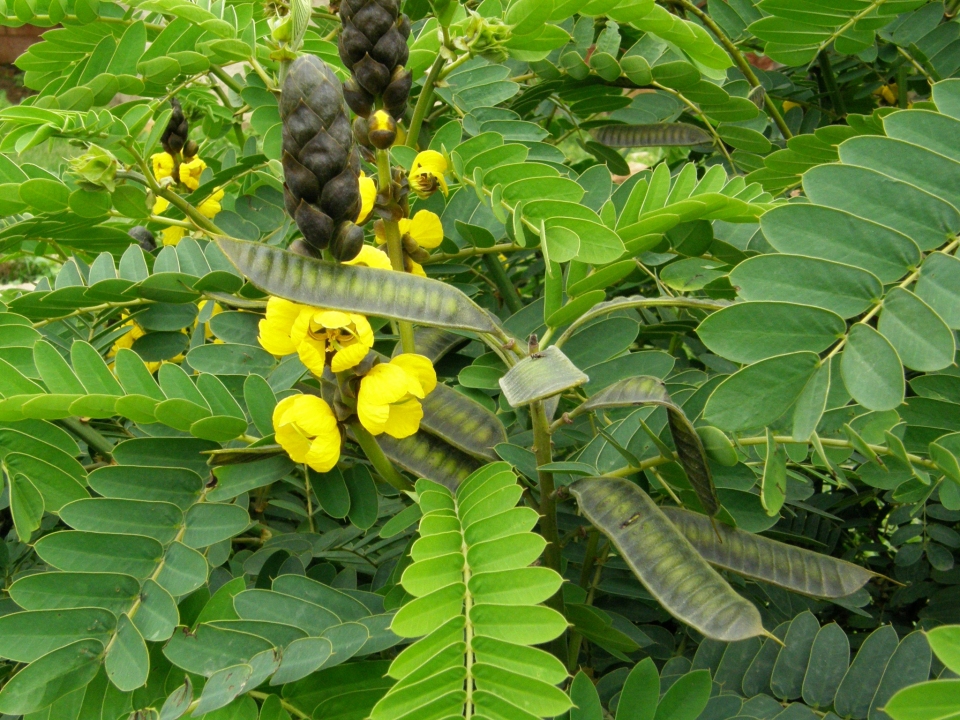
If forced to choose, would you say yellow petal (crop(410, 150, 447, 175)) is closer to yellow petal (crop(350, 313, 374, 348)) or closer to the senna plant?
the senna plant

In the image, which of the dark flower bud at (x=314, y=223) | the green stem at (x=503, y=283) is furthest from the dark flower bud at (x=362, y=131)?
the green stem at (x=503, y=283)

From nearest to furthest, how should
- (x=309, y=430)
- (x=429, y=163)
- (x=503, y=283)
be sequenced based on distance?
(x=309, y=430)
(x=429, y=163)
(x=503, y=283)

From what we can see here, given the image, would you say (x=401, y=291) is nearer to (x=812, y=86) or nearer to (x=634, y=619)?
(x=634, y=619)

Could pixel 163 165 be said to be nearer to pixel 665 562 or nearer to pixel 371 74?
pixel 371 74

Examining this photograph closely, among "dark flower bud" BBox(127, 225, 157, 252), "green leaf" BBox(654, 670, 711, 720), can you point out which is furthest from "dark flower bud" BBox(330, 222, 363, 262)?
"dark flower bud" BBox(127, 225, 157, 252)

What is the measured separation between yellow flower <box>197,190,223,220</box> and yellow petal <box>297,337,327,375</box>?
0.84m

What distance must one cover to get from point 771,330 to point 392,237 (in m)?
0.51

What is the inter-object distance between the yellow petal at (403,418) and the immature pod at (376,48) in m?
0.38

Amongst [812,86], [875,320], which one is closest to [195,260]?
[875,320]

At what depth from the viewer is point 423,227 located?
3.81 ft

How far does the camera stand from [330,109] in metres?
0.79

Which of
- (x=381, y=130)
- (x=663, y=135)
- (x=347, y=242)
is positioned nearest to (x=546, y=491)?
(x=347, y=242)

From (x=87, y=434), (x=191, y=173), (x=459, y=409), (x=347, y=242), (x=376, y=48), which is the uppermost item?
(x=376, y=48)

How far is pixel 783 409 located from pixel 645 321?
765 millimetres
